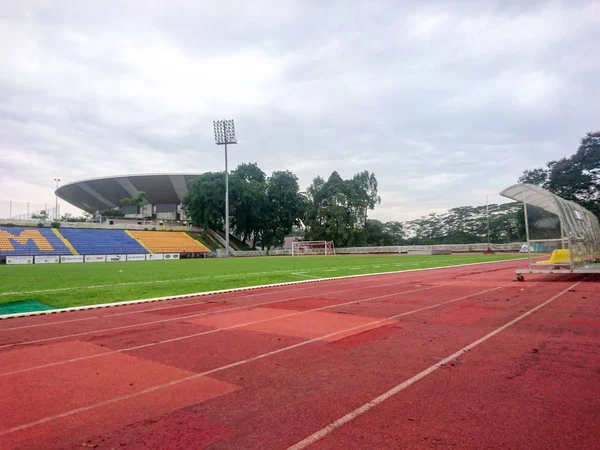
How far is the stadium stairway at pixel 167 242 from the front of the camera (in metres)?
55.9

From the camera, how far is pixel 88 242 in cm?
5059

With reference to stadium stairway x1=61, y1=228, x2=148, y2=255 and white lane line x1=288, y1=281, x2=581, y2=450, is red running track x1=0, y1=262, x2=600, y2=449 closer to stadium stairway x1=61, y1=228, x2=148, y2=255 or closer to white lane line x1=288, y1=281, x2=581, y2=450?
white lane line x1=288, y1=281, x2=581, y2=450

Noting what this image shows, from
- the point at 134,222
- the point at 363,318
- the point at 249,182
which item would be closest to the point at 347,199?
the point at 249,182

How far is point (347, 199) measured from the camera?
68.7m

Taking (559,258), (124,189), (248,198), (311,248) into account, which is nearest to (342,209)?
(311,248)

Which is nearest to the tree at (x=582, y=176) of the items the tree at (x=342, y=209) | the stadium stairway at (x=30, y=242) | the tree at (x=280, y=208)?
the tree at (x=342, y=209)

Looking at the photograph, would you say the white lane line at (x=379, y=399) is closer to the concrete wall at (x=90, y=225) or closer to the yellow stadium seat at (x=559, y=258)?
the yellow stadium seat at (x=559, y=258)

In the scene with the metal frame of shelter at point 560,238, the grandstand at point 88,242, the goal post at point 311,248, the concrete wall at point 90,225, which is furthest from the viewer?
the goal post at point 311,248

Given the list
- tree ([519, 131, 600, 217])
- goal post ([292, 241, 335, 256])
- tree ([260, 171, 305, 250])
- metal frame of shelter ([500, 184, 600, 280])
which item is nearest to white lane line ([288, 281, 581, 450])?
metal frame of shelter ([500, 184, 600, 280])

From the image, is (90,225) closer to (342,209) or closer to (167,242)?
(167,242)

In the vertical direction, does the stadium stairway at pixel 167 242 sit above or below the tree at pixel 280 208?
below

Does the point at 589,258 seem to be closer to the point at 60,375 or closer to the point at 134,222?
the point at 60,375

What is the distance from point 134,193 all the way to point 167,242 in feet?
96.7

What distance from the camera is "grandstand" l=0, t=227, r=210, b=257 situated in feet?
144
